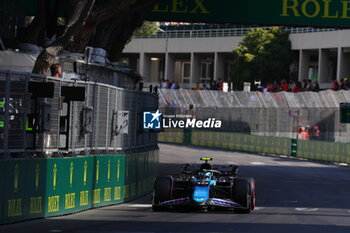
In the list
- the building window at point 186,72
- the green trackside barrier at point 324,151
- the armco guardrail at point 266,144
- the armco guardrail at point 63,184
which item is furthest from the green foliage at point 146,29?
the armco guardrail at point 63,184

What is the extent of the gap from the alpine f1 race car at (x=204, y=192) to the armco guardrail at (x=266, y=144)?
27479mm

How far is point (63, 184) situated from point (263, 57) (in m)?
61.9

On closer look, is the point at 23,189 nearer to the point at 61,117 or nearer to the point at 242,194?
the point at 61,117

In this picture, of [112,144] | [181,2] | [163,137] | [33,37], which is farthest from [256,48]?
[112,144]

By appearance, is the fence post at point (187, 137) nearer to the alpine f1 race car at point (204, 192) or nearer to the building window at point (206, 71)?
the building window at point (206, 71)

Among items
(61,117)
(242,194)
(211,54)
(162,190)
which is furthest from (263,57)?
(61,117)

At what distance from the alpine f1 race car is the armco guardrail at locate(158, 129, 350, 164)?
27479 mm

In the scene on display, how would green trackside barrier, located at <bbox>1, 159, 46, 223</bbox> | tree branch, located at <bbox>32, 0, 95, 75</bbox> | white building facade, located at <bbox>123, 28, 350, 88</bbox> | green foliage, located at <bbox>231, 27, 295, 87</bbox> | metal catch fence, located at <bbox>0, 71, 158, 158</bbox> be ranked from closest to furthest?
green trackside barrier, located at <bbox>1, 159, 46, 223</bbox>
metal catch fence, located at <bbox>0, 71, 158, 158</bbox>
tree branch, located at <bbox>32, 0, 95, 75</bbox>
white building facade, located at <bbox>123, 28, 350, 88</bbox>
green foliage, located at <bbox>231, 27, 295, 87</bbox>

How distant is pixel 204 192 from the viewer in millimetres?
18531

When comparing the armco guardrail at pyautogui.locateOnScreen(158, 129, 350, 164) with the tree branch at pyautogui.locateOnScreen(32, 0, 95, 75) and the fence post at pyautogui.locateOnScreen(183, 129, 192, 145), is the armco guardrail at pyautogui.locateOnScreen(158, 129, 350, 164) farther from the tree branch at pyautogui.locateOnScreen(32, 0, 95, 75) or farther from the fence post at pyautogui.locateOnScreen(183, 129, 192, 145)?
the tree branch at pyautogui.locateOnScreen(32, 0, 95, 75)

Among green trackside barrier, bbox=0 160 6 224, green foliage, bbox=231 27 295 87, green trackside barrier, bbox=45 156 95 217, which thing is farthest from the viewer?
green foliage, bbox=231 27 295 87

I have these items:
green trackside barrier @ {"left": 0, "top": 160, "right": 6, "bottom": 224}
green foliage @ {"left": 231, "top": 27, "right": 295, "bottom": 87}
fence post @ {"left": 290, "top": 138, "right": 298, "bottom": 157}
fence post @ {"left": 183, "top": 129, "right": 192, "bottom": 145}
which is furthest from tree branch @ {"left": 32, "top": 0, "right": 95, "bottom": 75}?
green foliage @ {"left": 231, "top": 27, "right": 295, "bottom": 87}

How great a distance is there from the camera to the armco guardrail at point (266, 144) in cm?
4662

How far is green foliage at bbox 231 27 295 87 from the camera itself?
77.4 metres
